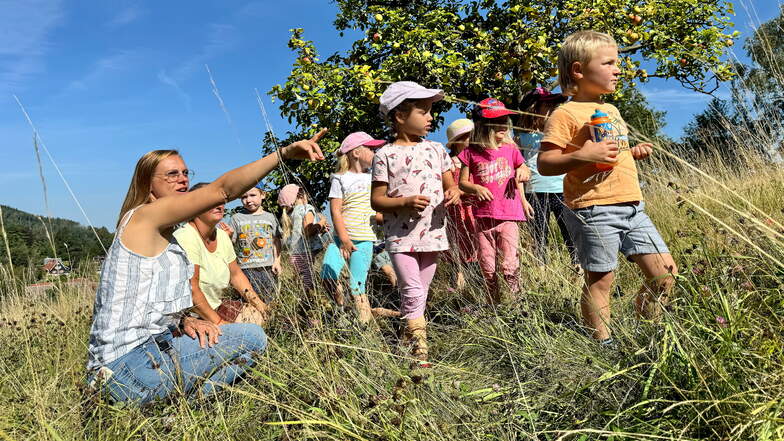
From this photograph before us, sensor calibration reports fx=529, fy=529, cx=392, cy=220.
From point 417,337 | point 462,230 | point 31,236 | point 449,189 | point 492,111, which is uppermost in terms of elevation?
point 31,236

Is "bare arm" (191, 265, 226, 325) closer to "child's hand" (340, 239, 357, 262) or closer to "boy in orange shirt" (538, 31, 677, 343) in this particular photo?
"child's hand" (340, 239, 357, 262)

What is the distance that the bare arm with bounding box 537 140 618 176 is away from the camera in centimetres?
212

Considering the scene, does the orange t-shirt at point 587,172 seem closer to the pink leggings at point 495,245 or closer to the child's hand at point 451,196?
the child's hand at point 451,196

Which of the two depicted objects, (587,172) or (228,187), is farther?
(587,172)

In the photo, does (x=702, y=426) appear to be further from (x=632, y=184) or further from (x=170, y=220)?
(x=170, y=220)

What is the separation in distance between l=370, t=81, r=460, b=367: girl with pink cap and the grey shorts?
869mm

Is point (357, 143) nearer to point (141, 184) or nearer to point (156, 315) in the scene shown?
point (141, 184)

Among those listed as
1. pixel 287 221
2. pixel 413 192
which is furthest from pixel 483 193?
pixel 287 221

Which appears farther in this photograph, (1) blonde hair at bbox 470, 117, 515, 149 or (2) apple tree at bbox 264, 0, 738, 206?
(2) apple tree at bbox 264, 0, 738, 206

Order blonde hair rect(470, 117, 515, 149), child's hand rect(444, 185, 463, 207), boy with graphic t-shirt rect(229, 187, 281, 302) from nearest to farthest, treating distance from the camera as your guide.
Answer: child's hand rect(444, 185, 463, 207) < blonde hair rect(470, 117, 515, 149) < boy with graphic t-shirt rect(229, 187, 281, 302)

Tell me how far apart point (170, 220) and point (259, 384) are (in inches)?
33.4

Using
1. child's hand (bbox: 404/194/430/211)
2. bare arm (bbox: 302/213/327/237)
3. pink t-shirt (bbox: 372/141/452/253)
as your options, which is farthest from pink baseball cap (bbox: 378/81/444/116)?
bare arm (bbox: 302/213/327/237)

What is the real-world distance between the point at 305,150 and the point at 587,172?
135cm

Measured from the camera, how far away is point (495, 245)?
3.67 m
